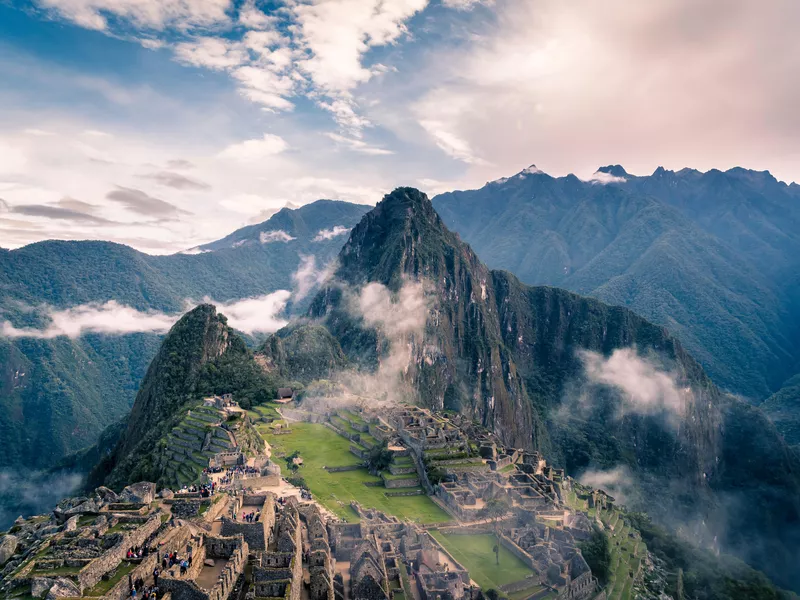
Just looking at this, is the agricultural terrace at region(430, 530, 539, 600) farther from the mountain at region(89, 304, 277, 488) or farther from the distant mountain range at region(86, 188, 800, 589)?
the distant mountain range at region(86, 188, 800, 589)

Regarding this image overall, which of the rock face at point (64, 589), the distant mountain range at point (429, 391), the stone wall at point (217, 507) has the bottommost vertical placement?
the distant mountain range at point (429, 391)

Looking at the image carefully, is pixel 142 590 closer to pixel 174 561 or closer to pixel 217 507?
pixel 174 561

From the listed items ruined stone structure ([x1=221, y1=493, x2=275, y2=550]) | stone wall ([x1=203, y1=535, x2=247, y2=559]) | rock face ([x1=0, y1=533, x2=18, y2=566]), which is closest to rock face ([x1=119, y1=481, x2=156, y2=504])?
ruined stone structure ([x1=221, y1=493, x2=275, y2=550])

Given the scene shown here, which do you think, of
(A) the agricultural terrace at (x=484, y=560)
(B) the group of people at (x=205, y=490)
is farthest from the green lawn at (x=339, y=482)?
(B) the group of people at (x=205, y=490)

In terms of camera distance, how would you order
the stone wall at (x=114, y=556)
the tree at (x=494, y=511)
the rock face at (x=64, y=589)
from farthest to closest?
1. the tree at (x=494, y=511)
2. the stone wall at (x=114, y=556)
3. the rock face at (x=64, y=589)

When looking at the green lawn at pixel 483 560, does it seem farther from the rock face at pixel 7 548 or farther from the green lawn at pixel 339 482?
the rock face at pixel 7 548

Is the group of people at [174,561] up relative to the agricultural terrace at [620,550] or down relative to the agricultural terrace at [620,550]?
up
